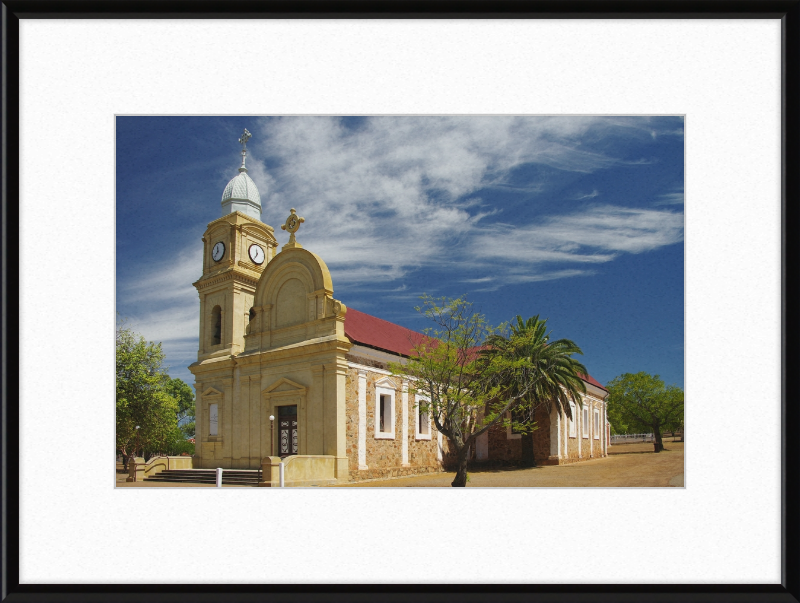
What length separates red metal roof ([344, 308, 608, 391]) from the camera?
20822 mm

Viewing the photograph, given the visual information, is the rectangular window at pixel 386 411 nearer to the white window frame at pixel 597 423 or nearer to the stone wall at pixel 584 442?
the stone wall at pixel 584 442

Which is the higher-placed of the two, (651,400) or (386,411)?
(651,400)

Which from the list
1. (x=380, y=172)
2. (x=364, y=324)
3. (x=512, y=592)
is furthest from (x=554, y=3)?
(x=364, y=324)

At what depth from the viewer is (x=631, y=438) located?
2327 cm

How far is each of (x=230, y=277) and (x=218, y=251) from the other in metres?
1.23

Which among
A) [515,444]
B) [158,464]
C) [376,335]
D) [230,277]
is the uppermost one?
[230,277]

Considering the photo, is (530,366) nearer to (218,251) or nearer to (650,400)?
(650,400)

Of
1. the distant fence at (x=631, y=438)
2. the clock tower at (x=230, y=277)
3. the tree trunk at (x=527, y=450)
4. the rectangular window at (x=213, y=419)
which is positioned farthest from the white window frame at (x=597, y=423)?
the rectangular window at (x=213, y=419)

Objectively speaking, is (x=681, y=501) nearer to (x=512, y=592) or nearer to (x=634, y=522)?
(x=634, y=522)

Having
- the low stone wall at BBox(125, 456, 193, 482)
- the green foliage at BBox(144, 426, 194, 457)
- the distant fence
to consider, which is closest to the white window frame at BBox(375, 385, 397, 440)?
the low stone wall at BBox(125, 456, 193, 482)

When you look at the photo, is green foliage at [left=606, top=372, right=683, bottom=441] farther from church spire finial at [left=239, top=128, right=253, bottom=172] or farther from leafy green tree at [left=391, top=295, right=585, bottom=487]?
church spire finial at [left=239, top=128, right=253, bottom=172]

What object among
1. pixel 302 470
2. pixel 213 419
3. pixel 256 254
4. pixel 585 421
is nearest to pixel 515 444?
pixel 585 421
